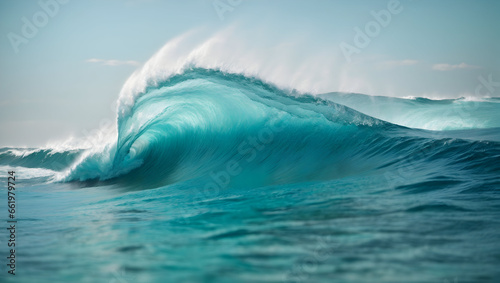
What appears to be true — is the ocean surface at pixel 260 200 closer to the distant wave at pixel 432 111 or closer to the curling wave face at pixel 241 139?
the curling wave face at pixel 241 139

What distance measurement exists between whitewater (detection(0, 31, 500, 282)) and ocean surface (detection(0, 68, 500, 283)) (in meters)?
0.02

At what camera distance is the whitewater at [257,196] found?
265 cm

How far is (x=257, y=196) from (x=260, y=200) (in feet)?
1.41

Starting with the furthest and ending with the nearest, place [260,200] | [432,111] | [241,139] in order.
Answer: [432,111], [241,139], [260,200]

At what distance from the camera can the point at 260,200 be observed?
5285 mm

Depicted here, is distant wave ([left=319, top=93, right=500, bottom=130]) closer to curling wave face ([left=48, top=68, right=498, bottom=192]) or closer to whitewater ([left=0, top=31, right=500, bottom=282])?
curling wave face ([left=48, top=68, right=498, bottom=192])

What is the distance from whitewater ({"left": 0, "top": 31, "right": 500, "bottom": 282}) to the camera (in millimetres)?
2646

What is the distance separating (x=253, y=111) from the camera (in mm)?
10430

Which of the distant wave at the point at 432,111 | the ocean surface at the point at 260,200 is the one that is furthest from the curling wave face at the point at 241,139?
the distant wave at the point at 432,111

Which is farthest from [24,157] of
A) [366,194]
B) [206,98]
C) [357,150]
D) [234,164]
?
[366,194]

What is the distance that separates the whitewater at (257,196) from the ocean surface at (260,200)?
0.9 inches

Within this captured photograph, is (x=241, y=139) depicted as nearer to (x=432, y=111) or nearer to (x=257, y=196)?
(x=257, y=196)

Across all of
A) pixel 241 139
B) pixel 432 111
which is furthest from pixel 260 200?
pixel 432 111

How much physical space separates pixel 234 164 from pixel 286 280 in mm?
6934
